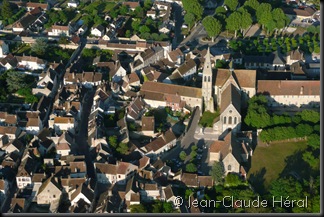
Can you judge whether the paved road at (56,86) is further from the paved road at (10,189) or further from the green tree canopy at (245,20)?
the green tree canopy at (245,20)

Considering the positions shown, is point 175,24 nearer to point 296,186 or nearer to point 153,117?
point 153,117

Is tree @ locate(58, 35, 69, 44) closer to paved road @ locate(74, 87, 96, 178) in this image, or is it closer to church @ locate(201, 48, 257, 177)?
paved road @ locate(74, 87, 96, 178)

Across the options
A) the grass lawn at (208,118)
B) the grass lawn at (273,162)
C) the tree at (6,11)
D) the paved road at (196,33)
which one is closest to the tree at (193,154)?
the grass lawn at (273,162)

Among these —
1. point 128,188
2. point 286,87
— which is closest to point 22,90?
point 128,188

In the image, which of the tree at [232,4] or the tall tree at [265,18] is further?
the tree at [232,4]

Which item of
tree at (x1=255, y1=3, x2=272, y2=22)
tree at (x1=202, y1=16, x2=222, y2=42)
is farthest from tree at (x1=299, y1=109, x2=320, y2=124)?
tree at (x1=255, y1=3, x2=272, y2=22)

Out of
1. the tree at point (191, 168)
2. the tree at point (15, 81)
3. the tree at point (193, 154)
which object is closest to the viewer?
the tree at point (191, 168)
